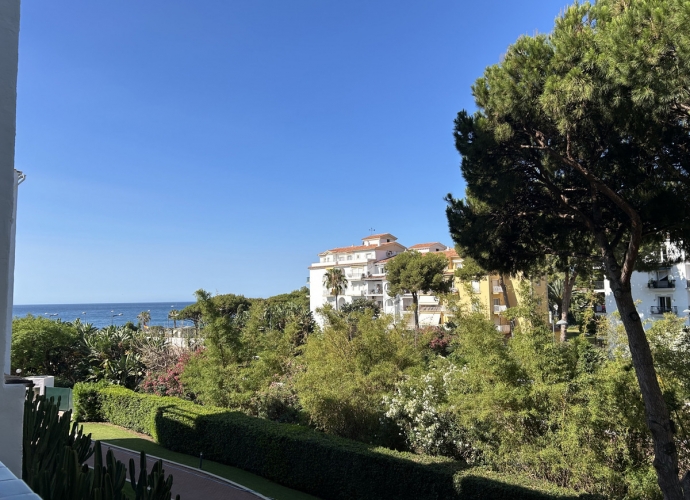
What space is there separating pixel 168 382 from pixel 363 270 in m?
44.7

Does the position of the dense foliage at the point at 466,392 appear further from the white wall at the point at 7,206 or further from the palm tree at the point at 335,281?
the palm tree at the point at 335,281

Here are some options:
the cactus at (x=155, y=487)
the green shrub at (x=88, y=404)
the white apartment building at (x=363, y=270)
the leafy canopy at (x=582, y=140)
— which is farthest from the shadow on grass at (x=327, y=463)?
the white apartment building at (x=363, y=270)

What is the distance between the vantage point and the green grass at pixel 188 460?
11688 mm

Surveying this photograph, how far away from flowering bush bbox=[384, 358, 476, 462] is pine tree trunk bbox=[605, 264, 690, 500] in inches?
167

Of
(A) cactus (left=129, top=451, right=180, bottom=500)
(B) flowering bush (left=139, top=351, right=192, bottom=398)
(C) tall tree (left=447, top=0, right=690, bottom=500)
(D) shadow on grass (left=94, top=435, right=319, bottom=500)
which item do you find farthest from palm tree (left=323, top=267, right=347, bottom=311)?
(A) cactus (left=129, top=451, right=180, bottom=500)

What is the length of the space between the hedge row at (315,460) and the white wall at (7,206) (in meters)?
8.12

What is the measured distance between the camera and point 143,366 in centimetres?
2517

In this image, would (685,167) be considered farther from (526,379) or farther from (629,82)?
(526,379)

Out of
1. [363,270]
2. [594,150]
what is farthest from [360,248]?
[594,150]

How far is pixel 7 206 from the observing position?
3.47 m

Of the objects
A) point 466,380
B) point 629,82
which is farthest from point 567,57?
point 466,380

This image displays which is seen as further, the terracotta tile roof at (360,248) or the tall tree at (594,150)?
the terracotta tile roof at (360,248)

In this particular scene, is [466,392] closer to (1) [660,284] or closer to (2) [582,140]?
(2) [582,140]

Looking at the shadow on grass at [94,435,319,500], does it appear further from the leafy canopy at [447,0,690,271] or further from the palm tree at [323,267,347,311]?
the palm tree at [323,267,347,311]
